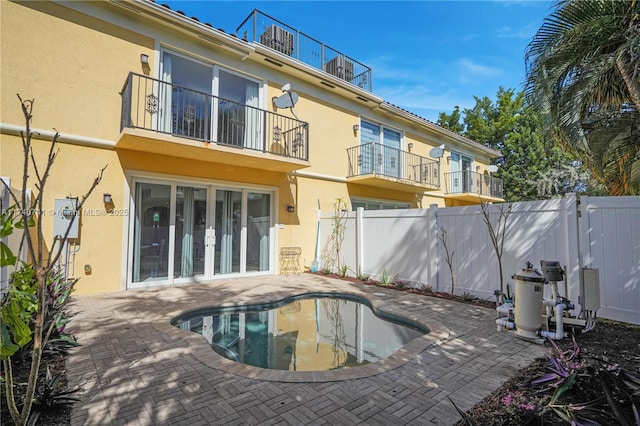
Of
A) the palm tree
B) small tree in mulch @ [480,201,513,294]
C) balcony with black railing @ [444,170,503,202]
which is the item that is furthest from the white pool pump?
balcony with black railing @ [444,170,503,202]

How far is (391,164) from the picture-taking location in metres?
13.3

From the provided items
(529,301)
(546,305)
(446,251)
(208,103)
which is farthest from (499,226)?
(208,103)

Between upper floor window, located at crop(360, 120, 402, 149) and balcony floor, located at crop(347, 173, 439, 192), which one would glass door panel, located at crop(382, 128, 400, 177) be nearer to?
upper floor window, located at crop(360, 120, 402, 149)

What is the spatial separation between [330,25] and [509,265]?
34.4 ft

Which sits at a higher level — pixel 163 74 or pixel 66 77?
pixel 163 74

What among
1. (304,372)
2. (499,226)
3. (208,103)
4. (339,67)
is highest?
(339,67)

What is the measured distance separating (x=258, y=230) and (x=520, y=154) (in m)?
23.4

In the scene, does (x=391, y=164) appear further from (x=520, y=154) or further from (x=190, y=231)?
(x=520, y=154)

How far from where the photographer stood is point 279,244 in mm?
10289

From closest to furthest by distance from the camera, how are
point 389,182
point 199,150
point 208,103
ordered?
point 199,150
point 208,103
point 389,182

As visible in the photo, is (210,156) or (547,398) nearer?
(547,398)

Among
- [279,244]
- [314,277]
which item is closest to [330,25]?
[279,244]

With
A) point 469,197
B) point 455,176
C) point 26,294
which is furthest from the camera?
point 455,176

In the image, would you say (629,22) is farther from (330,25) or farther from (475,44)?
(330,25)
